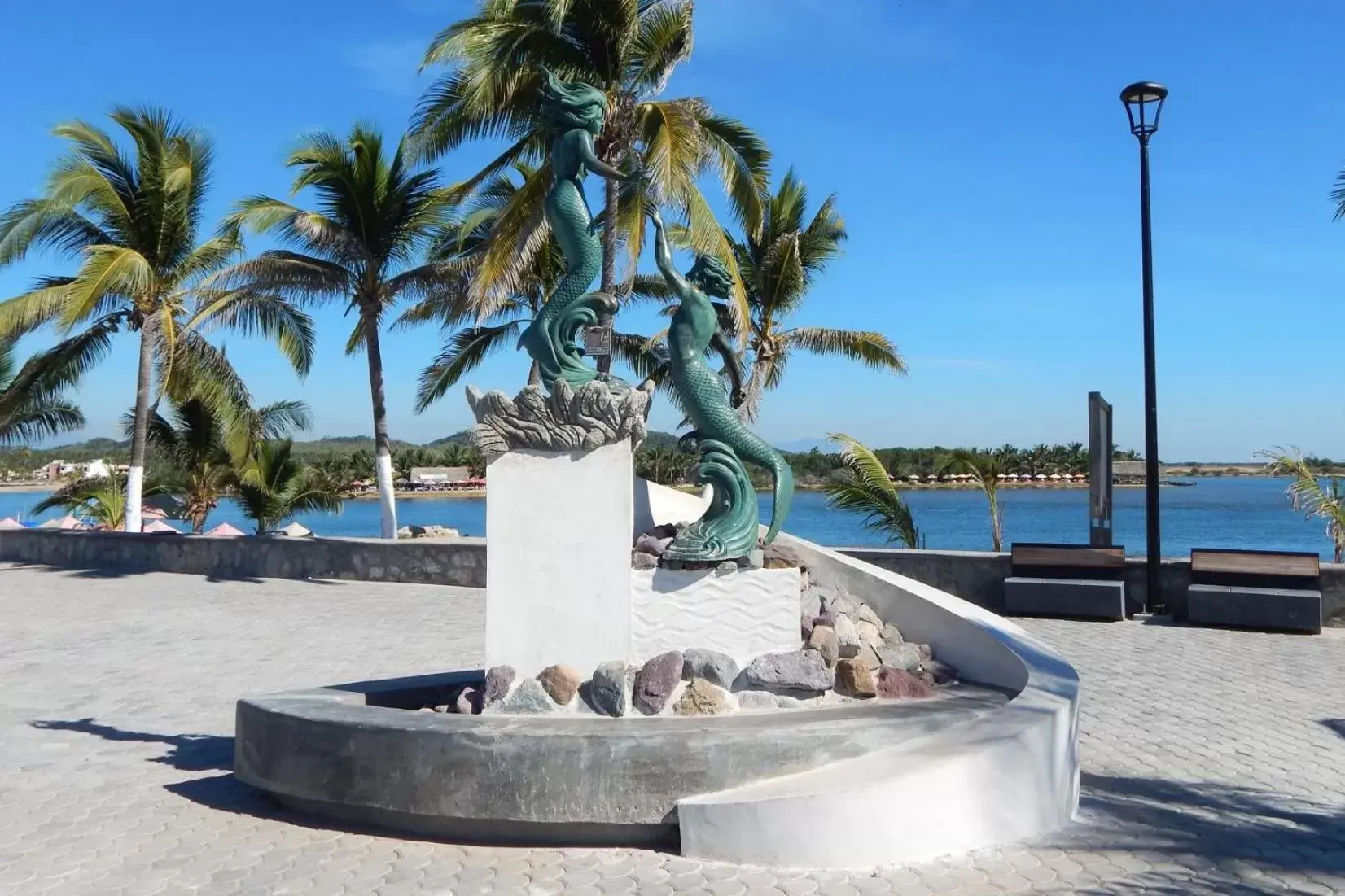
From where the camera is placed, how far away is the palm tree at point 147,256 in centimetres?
1677

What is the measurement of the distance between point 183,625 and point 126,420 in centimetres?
1059

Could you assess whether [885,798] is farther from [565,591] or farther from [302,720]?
[302,720]

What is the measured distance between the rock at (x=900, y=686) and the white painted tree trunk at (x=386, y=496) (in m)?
12.5

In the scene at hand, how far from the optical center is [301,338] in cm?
1858

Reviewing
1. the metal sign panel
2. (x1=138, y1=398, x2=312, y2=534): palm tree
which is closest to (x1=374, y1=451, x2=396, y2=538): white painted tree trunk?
(x1=138, y1=398, x2=312, y2=534): palm tree


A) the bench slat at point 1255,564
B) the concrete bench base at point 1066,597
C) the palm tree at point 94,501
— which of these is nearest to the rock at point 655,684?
the concrete bench base at point 1066,597

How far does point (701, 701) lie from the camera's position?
532cm

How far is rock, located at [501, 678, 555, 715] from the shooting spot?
537 cm

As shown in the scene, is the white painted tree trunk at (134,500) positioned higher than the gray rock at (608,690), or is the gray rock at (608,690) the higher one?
the white painted tree trunk at (134,500)

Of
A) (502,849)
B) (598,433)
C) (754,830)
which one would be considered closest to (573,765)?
(502,849)

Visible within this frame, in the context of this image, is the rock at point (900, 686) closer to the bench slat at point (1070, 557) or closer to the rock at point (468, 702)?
the rock at point (468, 702)

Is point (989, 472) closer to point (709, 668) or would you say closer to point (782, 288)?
point (782, 288)

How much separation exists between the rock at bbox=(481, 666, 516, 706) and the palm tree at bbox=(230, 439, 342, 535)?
17.7 metres

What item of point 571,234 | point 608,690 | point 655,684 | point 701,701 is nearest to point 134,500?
point 571,234
